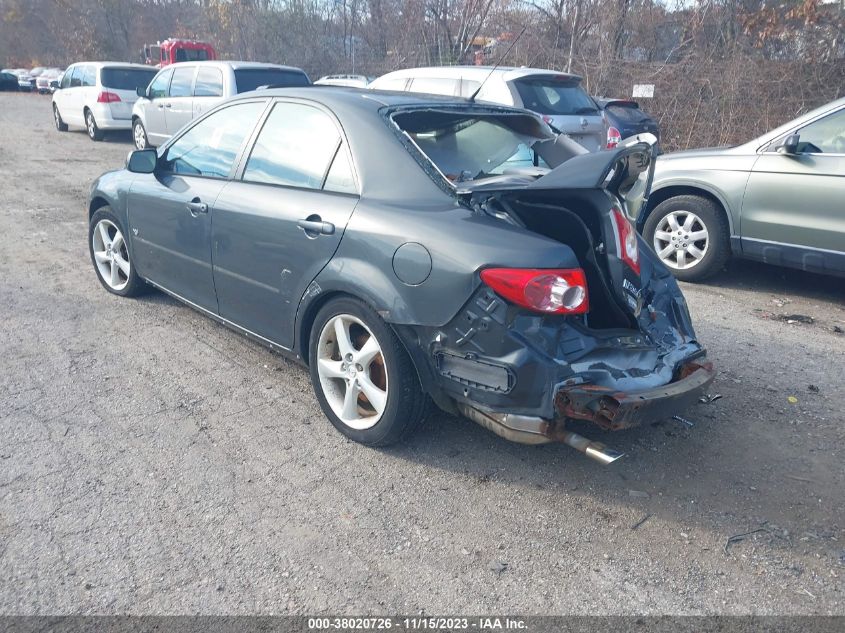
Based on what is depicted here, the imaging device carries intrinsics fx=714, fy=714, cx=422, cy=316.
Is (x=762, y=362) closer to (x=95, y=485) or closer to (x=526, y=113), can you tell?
(x=526, y=113)

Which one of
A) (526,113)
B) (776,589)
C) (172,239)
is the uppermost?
(526,113)

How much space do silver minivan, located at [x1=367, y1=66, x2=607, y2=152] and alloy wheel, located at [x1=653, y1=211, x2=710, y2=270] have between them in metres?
2.30

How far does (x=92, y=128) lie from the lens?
55.0 ft

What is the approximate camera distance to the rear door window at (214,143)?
169 inches

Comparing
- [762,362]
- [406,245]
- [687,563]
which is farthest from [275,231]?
[762,362]

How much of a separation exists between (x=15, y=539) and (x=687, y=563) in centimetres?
266

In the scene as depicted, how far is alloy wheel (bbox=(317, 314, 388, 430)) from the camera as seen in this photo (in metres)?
3.44

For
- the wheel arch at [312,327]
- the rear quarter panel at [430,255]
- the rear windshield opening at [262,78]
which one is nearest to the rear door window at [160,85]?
the rear windshield opening at [262,78]

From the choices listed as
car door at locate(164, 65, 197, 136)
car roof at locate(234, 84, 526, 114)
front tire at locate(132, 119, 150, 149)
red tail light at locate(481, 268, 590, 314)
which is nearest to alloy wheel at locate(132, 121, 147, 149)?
front tire at locate(132, 119, 150, 149)

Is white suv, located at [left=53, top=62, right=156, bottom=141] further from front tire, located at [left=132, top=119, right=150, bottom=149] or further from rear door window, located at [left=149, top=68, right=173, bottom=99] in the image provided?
rear door window, located at [left=149, top=68, right=173, bottom=99]

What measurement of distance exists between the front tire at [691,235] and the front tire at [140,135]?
435 inches

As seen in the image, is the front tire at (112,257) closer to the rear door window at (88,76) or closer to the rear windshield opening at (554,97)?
the rear windshield opening at (554,97)

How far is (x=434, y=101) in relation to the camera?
3.98 metres

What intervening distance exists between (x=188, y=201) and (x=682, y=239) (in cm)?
436
